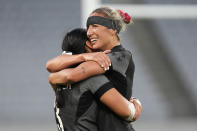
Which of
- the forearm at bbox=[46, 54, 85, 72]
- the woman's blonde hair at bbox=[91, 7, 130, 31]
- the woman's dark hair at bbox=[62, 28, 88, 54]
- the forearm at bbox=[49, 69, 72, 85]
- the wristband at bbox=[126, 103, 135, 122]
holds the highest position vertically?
the woman's blonde hair at bbox=[91, 7, 130, 31]

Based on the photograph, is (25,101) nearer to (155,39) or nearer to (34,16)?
(34,16)

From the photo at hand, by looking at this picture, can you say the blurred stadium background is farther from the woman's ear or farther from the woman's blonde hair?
the woman's ear

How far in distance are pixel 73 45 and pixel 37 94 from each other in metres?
5.05

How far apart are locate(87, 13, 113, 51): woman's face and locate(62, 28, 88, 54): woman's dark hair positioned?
39 mm

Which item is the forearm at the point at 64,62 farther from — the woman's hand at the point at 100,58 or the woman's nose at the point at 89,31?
the woman's nose at the point at 89,31

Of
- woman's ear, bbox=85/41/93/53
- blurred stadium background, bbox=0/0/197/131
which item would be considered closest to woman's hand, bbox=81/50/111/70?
woman's ear, bbox=85/41/93/53

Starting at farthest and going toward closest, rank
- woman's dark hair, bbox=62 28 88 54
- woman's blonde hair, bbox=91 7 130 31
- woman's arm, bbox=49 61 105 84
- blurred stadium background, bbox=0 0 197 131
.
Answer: blurred stadium background, bbox=0 0 197 131
woman's blonde hair, bbox=91 7 130 31
woman's dark hair, bbox=62 28 88 54
woman's arm, bbox=49 61 105 84

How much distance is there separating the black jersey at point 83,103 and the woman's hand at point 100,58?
55 millimetres

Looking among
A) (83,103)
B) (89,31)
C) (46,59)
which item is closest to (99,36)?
(89,31)

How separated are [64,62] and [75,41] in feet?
0.35

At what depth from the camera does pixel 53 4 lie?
24.5ft

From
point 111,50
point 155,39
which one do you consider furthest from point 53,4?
point 111,50

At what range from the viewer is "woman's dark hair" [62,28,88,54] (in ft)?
6.88

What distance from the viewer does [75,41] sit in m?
2.10
